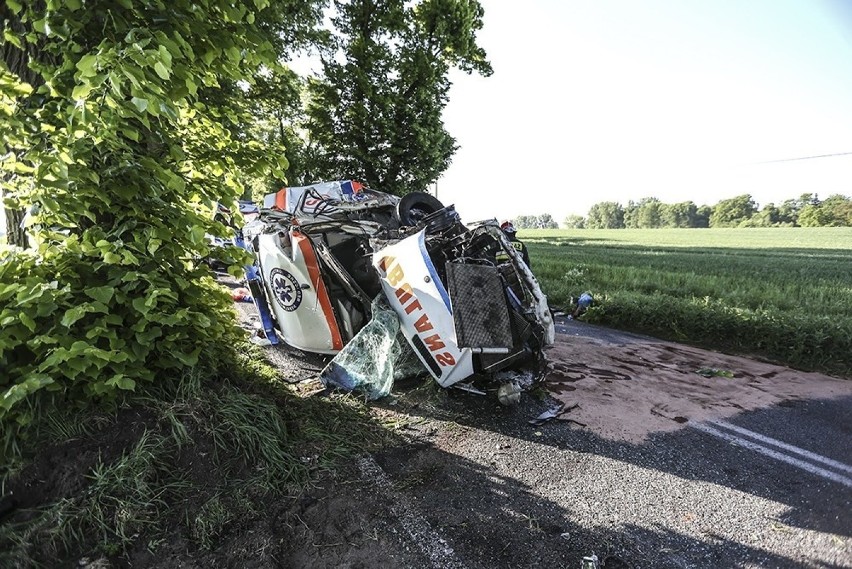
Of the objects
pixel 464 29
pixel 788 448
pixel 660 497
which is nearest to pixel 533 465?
pixel 660 497

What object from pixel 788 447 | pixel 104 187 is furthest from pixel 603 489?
pixel 104 187

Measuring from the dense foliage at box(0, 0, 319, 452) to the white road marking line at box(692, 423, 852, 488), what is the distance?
429 centimetres

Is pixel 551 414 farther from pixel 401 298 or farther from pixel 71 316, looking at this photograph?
pixel 71 316

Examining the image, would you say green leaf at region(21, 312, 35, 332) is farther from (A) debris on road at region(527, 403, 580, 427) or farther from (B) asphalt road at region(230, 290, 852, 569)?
(A) debris on road at region(527, 403, 580, 427)

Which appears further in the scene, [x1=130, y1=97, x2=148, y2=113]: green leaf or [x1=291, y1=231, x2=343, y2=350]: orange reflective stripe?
[x1=291, y1=231, x2=343, y2=350]: orange reflective stripe

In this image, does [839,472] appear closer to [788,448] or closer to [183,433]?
[788,448]

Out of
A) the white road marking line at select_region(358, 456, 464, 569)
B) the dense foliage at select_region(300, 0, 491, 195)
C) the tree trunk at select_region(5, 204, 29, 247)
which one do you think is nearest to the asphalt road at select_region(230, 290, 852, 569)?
the white road marking line at select_region(358, 456, 464, 569)

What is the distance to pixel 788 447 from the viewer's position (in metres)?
3.36

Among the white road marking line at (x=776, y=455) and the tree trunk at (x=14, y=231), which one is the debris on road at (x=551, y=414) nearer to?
the white road marking line at (x=776, y=455)

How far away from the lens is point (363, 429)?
10.8ft

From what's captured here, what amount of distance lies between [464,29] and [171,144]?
16077mm

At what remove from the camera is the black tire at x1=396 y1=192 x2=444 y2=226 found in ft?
17.5

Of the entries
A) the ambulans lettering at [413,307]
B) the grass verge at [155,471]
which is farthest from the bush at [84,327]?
the ambulans lettering at [413,307]

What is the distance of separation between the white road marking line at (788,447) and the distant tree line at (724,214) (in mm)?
76977
